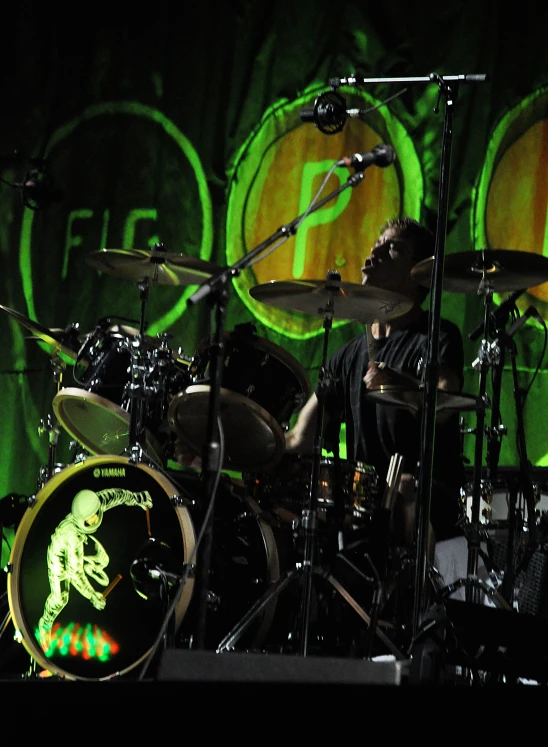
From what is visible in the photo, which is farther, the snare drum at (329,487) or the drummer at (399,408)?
the drummer at (399,408)

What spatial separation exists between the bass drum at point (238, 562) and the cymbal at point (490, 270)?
1167mm

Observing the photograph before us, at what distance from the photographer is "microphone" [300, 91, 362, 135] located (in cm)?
296

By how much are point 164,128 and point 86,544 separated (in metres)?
2.81

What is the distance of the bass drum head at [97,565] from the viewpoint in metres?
3.55

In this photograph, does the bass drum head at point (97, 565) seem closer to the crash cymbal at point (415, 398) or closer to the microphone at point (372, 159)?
the crash cymbal at point (415, 398)

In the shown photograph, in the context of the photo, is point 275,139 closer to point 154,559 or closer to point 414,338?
point 414,338

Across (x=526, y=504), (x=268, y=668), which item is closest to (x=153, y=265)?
(x=526, y=504)

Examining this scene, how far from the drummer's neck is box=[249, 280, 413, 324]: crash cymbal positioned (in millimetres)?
576

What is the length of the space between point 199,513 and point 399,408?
3.55 ft

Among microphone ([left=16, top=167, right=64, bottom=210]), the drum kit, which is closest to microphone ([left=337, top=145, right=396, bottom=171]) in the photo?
the drum kit

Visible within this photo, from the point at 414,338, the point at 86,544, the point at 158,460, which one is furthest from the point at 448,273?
the point at 86,544

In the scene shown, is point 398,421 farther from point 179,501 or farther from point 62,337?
point 62,337

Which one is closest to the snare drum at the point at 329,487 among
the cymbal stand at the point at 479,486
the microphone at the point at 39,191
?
the cymbal stand at the point at 479,486

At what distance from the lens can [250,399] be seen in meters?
3.60
